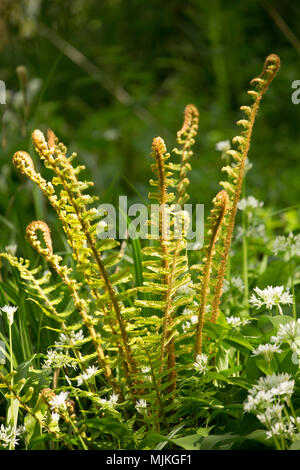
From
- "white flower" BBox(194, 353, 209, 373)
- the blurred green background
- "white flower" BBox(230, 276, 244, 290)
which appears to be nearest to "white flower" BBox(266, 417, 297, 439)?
"white flower" BBox(194, 353, 209, 373)

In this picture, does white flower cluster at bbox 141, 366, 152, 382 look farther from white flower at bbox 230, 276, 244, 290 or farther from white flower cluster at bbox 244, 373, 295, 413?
white flower at bbox 230, 276, 244, 290

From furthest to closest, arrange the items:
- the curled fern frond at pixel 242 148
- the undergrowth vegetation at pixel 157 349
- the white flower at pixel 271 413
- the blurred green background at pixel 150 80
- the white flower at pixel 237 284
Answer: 1. the blurred green background at pixel 150 80
2. the white flower at pixel 237 284
3. the curled fern frond at pixel 242 148
4. the undergrowth vegetation at pixel 157 349
5. the white flower at pixel 271 413

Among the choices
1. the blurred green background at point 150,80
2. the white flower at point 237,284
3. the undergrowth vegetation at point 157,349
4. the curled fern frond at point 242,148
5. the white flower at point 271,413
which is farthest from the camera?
the blurred green background at point 150,80

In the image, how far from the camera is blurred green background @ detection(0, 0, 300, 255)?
135 inches

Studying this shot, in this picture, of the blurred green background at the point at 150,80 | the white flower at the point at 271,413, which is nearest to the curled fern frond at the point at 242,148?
the white flower at the point at 271,413

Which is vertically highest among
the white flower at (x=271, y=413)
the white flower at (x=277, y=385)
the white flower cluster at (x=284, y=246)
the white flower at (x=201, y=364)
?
the white flower cluster at (x=284, y=246)

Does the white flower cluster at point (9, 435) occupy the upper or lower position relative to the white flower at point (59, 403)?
lower

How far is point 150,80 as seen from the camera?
548cm

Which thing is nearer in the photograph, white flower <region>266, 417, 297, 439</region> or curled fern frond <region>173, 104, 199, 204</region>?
white flower <region>266, 417, 297, 439</region>

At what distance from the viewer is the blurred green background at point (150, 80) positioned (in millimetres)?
3422

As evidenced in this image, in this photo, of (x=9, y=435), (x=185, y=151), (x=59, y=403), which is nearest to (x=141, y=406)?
(x=59, y=403)

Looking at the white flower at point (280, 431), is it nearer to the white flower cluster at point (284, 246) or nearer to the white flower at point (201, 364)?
the white flower at point (201, 364)

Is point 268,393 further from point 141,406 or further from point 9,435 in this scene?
point 9,435
